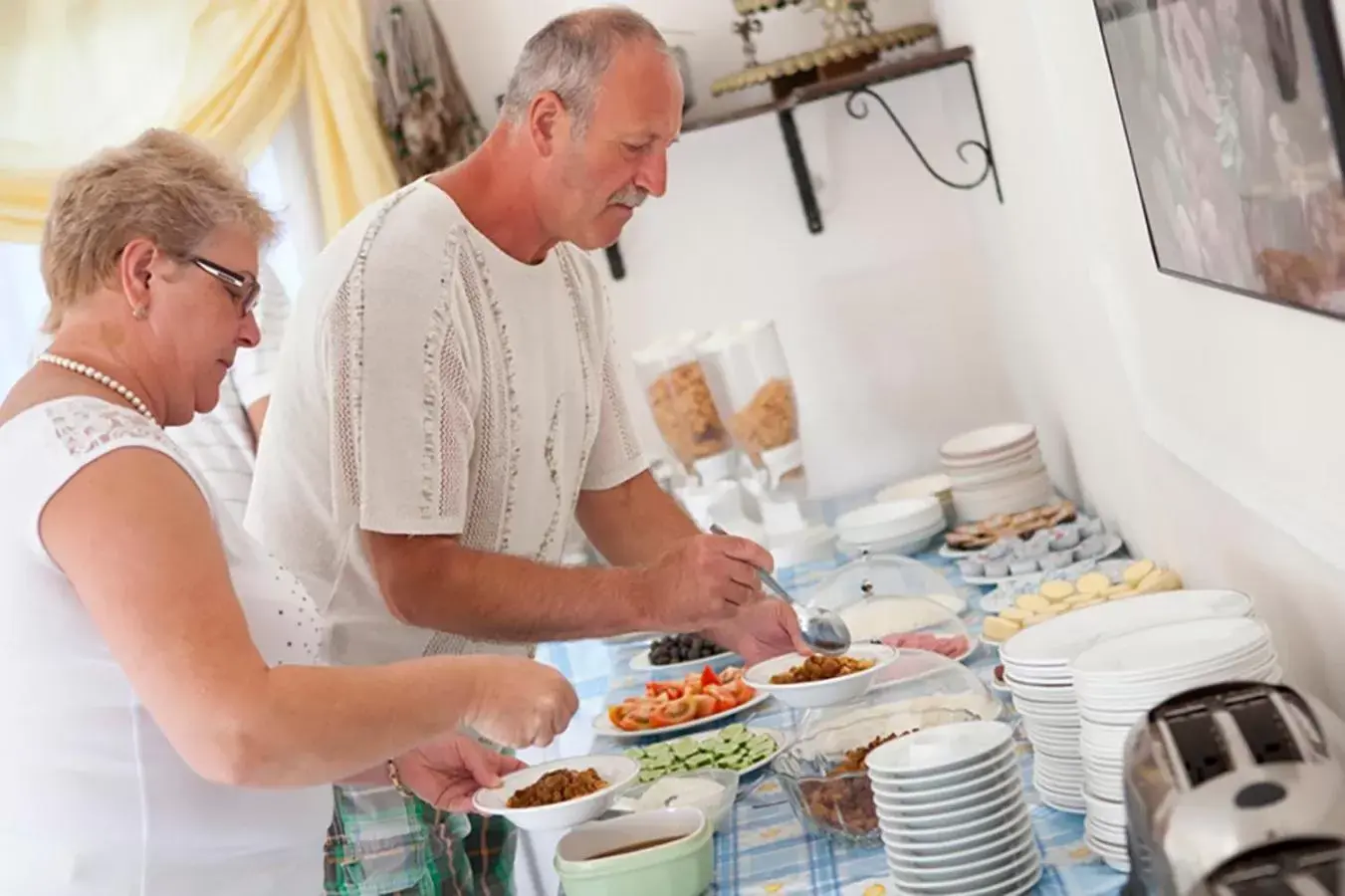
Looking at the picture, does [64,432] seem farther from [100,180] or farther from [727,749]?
[727,749]

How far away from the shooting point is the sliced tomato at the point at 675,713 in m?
1.93

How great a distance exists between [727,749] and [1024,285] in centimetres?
100

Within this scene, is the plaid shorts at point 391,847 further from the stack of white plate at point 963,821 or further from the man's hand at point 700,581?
the stack of white plate at point 963,821

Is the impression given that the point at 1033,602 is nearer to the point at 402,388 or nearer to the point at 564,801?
the point at 564,801

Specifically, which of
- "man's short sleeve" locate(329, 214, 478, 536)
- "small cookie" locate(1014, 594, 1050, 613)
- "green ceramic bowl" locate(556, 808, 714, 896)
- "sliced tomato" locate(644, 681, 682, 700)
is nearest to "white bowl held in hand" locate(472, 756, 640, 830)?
"green ceramic bowl" locate(556, 808, 714, 896)

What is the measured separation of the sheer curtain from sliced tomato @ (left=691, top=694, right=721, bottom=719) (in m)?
1.27

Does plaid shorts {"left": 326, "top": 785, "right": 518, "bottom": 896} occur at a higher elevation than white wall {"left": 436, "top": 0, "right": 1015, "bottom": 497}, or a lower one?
lower

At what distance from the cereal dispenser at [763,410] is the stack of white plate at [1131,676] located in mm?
1414

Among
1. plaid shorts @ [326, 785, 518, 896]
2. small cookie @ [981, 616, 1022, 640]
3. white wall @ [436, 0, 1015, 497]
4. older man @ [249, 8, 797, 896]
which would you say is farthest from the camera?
white wall @ [436, 0, 1015, 497]

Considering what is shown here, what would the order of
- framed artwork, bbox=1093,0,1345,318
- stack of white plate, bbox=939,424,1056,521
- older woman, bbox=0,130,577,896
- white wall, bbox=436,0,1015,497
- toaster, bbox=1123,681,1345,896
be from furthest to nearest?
white wall, bbox=436,0,1015,497, stack of white plate, bbox=939,424,1056,521, older woman, bbox=0,130,577,896, framed artwork, bbox=1093,0,1345,318, toaster, bbox=1123,681,1345,896

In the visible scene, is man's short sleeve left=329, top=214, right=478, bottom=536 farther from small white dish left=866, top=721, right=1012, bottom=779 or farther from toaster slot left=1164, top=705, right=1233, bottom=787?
toaster slot left=1164, top=705, right=1233, bottom=787

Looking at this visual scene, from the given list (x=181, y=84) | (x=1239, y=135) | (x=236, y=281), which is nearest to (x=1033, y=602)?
(x=1239, y=135)

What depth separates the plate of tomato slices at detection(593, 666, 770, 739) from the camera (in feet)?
6.30

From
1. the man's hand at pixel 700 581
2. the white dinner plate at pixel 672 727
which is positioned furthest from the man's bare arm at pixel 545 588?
the white dinner plate at pixel 672 727
